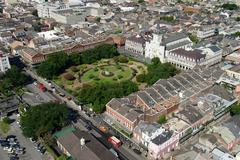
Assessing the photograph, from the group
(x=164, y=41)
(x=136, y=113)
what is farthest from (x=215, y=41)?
(x=136, y=113)

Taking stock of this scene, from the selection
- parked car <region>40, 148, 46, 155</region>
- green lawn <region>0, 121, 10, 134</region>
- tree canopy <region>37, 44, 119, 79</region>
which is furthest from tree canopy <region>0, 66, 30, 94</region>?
parked car <region>40, 148, 46, 155</region>

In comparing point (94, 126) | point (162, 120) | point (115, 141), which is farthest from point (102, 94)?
point (162, 120)

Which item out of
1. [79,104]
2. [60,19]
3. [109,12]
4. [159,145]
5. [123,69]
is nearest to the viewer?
[159,145]

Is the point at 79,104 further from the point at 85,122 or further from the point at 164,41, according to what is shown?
the point at 164,41

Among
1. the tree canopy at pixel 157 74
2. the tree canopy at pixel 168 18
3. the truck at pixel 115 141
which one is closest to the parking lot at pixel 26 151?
the truck at pixel 115 141

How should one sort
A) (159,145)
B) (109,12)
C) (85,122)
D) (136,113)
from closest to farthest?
(159,145), (136,113), (85,122), (109,12)

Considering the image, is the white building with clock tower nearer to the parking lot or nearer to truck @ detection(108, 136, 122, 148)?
truck @ detection(108, 136, 122, 148)

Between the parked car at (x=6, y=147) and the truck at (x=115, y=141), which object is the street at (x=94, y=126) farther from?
the parked car at (x=6, y=147)

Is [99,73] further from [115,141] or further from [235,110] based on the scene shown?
[235,110]
